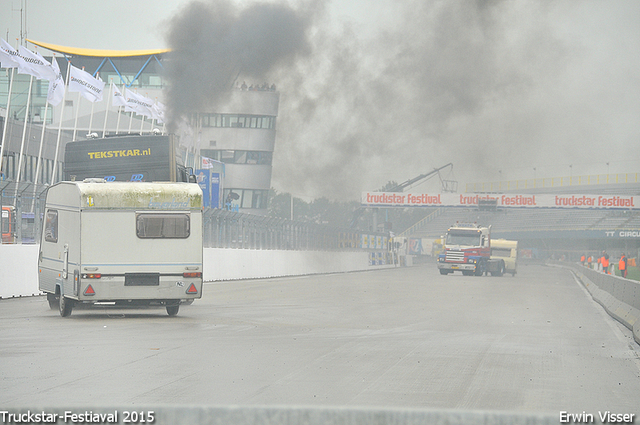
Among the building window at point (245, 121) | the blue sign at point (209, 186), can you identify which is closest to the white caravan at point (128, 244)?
the blue sign at point (209, 186)

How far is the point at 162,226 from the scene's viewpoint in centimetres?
1573

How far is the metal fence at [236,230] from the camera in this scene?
71.0 ft

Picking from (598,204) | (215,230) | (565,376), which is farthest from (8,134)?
(598,204)

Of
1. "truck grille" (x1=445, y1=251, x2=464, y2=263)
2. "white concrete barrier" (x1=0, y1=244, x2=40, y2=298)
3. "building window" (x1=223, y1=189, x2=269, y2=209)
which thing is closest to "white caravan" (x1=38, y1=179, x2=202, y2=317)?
"white concrete barrier" (x1=0, y1=244, x2=40, y2=298)

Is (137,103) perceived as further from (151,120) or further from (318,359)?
(318,359)

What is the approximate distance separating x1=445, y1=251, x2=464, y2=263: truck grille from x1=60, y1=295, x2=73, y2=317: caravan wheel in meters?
37.0

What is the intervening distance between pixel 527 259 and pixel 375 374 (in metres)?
111

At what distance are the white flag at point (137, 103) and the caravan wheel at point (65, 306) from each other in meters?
33.4

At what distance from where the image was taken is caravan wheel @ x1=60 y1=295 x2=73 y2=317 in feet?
51.5

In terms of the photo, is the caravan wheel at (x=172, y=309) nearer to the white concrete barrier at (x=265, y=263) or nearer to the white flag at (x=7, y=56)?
the white concrete barrier at (x=265, y=263)

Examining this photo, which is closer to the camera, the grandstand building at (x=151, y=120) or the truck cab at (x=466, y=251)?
the truck cab at (x=466, y=251)

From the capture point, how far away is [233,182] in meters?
80.1

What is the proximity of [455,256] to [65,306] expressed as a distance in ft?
122

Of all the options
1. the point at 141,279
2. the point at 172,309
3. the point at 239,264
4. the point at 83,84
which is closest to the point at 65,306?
the point at 141,279
